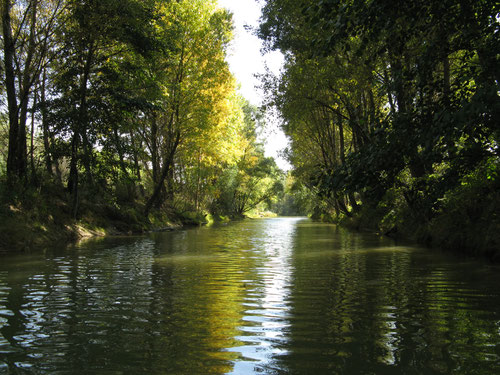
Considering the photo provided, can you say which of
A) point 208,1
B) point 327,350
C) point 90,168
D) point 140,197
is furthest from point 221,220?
point 327,350

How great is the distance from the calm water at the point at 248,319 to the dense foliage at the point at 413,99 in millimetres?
1796

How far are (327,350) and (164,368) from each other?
1.47 m

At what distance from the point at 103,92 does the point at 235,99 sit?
46.1 feet

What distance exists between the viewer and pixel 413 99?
23.9 feet

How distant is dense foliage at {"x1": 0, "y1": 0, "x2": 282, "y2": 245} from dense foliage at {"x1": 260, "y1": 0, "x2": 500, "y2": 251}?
4.96 metres

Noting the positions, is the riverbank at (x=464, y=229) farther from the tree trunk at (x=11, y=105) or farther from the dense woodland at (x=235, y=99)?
the tree trunk at (x=11, y=105)

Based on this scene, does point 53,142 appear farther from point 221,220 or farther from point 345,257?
point 221,220

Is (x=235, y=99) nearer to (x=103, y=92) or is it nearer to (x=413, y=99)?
(x=103, y=92)

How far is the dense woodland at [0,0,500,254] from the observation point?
5.85m

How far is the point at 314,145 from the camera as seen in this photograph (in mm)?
35844

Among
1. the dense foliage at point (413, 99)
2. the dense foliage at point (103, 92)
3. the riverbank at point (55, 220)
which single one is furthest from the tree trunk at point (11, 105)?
the dense foliage at point (413, 99)

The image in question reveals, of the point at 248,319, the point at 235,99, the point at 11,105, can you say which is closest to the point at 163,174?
the point at 235,99

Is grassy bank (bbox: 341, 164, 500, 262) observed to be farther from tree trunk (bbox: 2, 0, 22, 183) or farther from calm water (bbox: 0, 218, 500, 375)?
tree trunk (bbox: 2, 0, 22, 183)

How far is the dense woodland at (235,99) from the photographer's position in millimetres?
5852
